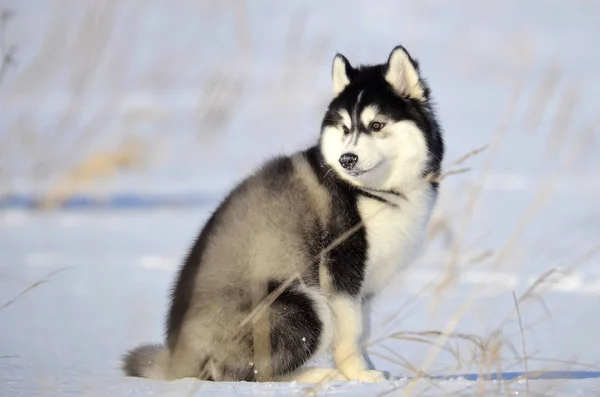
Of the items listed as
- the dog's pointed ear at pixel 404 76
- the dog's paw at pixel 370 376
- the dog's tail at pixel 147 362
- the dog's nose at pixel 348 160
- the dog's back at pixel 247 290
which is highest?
the dog's pointed ear at pixel 404 76

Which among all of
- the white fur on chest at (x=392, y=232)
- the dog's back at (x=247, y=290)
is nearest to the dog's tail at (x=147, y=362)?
the dog's back at (x=247, y=290)

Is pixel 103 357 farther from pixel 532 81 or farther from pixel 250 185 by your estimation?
pixel 532 81

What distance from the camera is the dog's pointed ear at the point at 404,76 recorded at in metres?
4.11

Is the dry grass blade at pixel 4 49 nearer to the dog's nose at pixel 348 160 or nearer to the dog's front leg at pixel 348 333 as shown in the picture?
the dog's nose at pixel 348 160

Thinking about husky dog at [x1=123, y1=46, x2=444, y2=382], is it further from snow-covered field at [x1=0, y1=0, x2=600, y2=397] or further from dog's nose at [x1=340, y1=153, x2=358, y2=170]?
snow-covered field at [x1=0, y1=0, x2=600, y2=397]

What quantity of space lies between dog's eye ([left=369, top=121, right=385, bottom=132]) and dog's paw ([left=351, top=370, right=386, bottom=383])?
107cm

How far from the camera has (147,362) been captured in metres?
3.58

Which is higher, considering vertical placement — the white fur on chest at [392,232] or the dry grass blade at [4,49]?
the dry grass blade at [4,49]

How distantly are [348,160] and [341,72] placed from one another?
26.2 inches

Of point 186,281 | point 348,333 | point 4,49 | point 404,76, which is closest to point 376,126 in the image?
point 404,76

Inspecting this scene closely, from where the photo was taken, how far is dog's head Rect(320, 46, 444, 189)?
395 cm

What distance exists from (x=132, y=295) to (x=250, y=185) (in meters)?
2.11

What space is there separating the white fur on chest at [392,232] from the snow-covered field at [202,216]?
0.18 metres

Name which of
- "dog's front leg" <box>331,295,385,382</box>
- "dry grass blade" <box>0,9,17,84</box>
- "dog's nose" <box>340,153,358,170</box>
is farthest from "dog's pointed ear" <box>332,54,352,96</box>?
"dry grass blade" <box>0,9,17,84</box>
